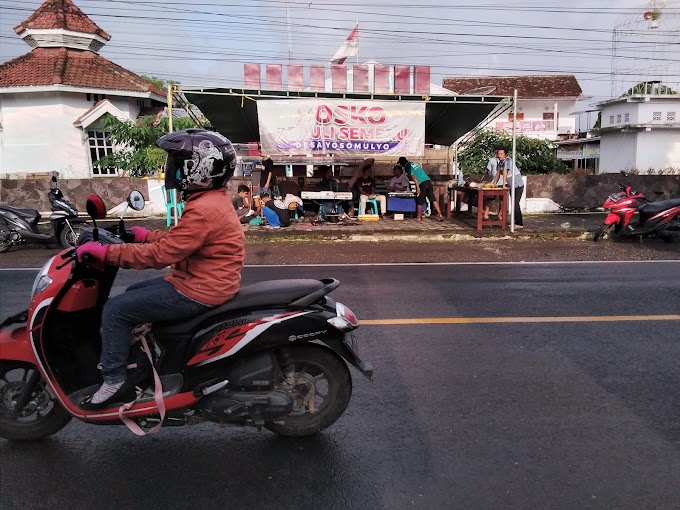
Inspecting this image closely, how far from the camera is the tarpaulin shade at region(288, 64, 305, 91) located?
14.0m

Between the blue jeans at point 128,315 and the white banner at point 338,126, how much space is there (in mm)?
11268

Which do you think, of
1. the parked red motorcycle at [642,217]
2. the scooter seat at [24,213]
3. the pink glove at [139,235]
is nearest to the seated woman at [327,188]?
the parked red motorcycle at [642,217]

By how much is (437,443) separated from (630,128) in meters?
35.8

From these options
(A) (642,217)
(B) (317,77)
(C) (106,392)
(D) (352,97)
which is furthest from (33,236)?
(A) (642,217)

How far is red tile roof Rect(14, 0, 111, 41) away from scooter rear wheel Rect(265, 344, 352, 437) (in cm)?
2574

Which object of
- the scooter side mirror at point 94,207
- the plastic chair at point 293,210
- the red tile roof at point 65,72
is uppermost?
the red tile roof at point 65,72

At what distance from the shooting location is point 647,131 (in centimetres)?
3381

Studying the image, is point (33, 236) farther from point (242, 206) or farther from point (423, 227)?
point (423, 227)

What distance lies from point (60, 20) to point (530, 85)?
37.1 meters

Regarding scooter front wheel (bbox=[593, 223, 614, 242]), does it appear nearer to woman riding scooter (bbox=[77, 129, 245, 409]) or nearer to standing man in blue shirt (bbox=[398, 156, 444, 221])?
standing man in blue shirt (bbox=[398, 156, 444, 221])

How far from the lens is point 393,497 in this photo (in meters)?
2.92

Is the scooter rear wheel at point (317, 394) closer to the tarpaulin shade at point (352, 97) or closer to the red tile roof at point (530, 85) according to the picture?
the tarpaulin shade at point (352, 97)

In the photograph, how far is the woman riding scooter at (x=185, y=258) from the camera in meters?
3.06

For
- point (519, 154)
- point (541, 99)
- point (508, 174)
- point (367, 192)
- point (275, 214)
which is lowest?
point (275, 214)
